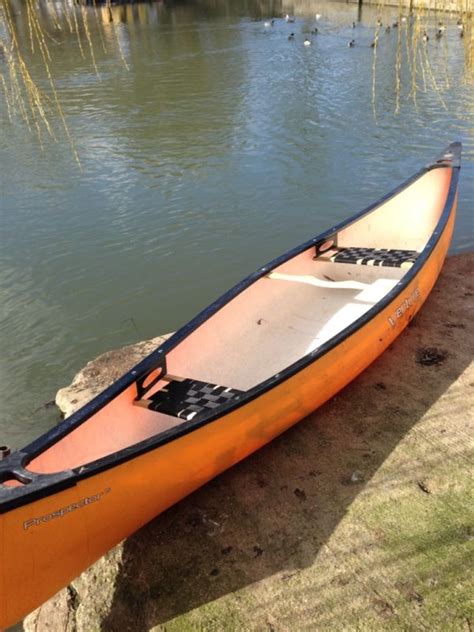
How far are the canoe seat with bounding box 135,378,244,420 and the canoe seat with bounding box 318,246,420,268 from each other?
83.2 inches

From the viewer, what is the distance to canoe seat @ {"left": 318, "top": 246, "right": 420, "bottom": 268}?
507 centimetres

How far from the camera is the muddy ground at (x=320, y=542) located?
261cm

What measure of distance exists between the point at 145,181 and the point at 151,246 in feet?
8.04

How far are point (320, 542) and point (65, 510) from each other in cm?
123

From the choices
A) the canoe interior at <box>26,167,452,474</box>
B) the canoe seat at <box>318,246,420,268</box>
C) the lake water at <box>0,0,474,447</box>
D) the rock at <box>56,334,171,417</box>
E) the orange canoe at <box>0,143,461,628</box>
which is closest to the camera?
the orange canoe at <box>0,143,461,628</box>

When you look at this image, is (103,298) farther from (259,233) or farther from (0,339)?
(259,233)

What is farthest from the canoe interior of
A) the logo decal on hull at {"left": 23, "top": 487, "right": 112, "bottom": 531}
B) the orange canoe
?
the logo decal on hull at {"left": 23, "top": 487, "right": 112, "bottom": 531}

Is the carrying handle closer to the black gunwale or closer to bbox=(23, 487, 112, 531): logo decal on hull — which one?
the black gunwale

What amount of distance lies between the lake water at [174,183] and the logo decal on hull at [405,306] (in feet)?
4.89

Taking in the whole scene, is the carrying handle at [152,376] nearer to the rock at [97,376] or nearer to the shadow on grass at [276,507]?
the shadow on grass at [276,507]

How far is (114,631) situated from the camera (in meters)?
2.68

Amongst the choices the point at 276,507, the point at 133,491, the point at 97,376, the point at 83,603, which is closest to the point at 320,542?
the point at 276,507

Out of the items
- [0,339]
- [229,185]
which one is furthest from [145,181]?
[0,339]

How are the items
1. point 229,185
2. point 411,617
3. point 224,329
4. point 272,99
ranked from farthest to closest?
1. point 272,99
2. point 229,185
3. point 224,329
4. point 411,617
